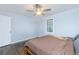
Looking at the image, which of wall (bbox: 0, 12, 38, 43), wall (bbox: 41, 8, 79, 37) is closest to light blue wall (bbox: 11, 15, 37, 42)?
wall (bbox: 0, 12, 38, 43)

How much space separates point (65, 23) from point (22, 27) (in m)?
0.40

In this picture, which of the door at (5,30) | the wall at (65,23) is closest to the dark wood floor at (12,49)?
the door at (5,30)

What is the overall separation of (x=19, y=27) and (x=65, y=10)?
1.48ft

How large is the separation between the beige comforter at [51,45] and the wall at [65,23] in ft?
0.21

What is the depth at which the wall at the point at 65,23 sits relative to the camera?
0.94 meters

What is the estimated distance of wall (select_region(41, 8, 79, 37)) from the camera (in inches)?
37.0

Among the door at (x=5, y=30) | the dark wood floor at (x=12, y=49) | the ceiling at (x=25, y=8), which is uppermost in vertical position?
the ceiling at (x=25, y=8)

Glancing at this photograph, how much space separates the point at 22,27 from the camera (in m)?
1.03

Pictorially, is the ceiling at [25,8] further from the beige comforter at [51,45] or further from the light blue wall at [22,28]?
the beige comforter at [51,45]

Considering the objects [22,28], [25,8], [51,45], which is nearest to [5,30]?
[22,28]

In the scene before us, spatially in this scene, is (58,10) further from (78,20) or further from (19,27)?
(19,27)
